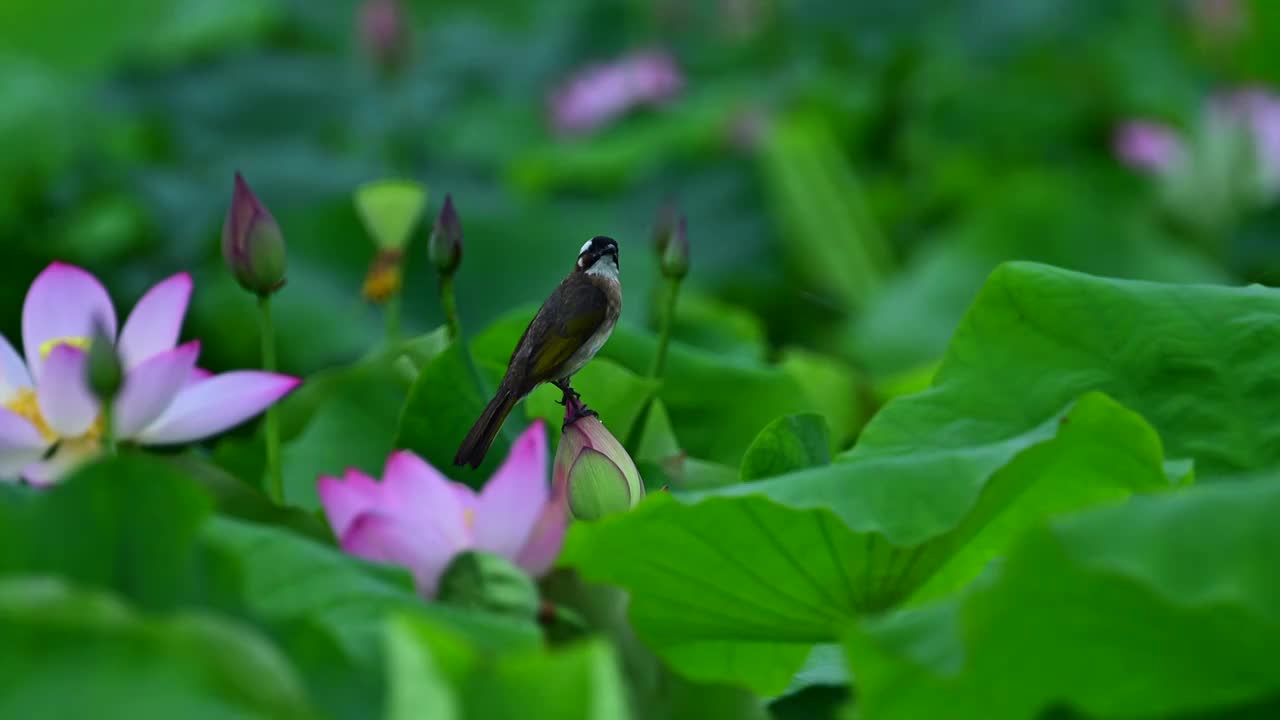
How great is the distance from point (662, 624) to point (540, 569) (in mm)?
84

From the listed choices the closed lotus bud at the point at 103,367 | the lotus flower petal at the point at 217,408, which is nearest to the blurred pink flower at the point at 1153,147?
the lotus flower petal at the point at 217,408

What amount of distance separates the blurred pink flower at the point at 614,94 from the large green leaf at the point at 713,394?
1998 mm

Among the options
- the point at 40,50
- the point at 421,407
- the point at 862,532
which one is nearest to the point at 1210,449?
the point at 862,532

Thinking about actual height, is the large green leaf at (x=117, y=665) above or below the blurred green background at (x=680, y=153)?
below

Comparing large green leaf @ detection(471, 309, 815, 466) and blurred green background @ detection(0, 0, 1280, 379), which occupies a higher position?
blurred green background @ detection(0, 0, 1280, 379)

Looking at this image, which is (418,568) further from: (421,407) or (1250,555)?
(1250,555)

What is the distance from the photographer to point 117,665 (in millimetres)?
391

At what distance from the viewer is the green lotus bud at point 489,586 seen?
1.65 ft

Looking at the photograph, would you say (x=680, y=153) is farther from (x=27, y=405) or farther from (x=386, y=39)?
(x=27, y=405)

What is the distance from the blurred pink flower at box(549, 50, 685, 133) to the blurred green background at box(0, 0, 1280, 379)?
1 centimetres

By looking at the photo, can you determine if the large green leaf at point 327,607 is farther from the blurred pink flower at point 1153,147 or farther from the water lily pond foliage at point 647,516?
the blurred pink flower at point 1153,147

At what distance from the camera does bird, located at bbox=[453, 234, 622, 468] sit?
584mm

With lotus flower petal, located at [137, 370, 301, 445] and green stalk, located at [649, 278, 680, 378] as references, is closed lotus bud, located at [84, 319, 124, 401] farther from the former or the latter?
green stalk, located at [649, 278, 680, 378]

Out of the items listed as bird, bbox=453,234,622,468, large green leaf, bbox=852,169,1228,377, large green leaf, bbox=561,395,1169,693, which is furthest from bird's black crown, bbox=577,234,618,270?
large green leaf, bbox=852,169,1228,377
